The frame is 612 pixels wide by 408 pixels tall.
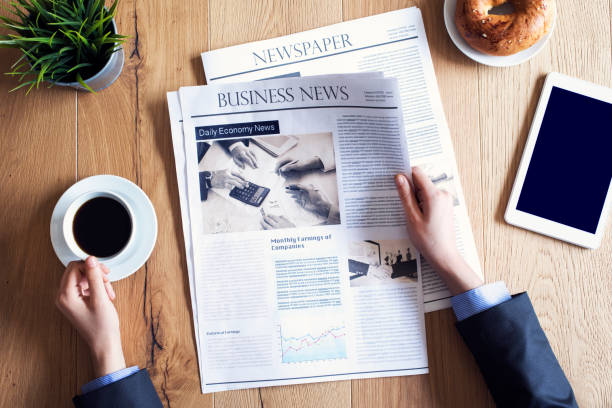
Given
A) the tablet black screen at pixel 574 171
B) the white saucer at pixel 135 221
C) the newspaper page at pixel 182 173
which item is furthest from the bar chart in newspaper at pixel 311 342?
the tablet black screen at pixel 574 171

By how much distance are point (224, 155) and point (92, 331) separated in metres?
0.31

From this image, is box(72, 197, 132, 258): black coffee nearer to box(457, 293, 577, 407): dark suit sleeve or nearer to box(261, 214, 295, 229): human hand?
box(261, 214, 295, 229): human hand

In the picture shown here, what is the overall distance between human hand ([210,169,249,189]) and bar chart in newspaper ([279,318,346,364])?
0.22 m

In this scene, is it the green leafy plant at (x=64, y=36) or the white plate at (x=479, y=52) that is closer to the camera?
the green leafy plant at (x=64, y=36)

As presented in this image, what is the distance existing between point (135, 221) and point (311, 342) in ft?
1.00

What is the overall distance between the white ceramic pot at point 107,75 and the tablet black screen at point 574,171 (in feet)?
2.08

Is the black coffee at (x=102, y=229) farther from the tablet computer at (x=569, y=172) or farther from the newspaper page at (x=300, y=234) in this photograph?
the tablet computer at (x=569, y=172)

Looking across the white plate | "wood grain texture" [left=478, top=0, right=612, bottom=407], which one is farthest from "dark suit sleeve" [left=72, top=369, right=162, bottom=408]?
the white plate

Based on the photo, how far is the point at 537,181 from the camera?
2.08ft

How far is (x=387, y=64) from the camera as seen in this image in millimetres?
645

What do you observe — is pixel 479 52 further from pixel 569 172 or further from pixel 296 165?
pixel 296 165

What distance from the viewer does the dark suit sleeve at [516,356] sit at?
557 mm

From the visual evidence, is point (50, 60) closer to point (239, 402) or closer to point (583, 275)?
point (239, 402)

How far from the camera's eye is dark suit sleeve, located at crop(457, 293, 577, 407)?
56 cm
